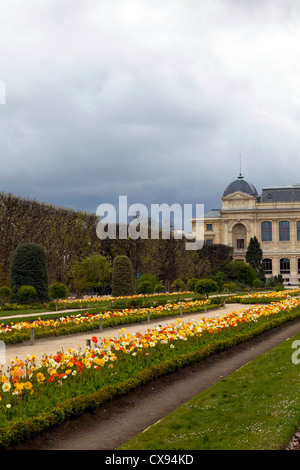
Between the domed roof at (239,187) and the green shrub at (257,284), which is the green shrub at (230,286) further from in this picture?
the domed roof at (239,187)

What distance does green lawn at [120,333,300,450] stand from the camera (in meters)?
6.53

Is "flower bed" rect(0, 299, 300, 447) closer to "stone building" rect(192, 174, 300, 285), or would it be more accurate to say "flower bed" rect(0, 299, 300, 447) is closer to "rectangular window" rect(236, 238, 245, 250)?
"stone building" rect(192, 174, 300, 285)

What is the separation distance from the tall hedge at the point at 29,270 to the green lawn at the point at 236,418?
20.6 meters

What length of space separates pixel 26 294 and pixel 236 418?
2181 centimetres

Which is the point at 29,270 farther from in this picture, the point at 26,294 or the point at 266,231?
the point at 266,231

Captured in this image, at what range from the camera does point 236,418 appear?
24.8ft

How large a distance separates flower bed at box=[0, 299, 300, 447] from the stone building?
71398mm

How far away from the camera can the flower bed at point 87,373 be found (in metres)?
7.56

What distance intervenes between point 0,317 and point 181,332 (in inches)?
490

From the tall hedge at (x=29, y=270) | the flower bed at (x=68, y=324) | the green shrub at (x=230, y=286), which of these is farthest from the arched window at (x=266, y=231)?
the flower bed at (x=68, y=324)

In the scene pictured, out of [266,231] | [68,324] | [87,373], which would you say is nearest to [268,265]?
[266,231]

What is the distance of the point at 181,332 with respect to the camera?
13.9 m
